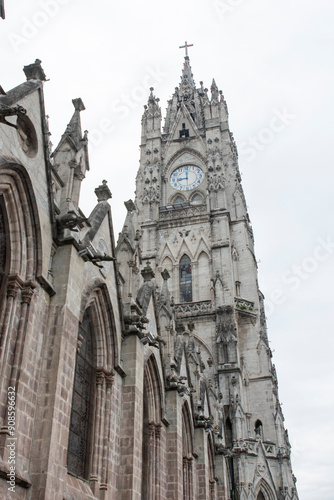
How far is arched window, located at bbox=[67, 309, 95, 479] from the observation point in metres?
11.7

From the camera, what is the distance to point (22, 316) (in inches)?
392

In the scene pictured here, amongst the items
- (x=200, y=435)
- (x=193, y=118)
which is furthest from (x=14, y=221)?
(x=193, y=118)

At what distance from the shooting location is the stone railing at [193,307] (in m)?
35.5

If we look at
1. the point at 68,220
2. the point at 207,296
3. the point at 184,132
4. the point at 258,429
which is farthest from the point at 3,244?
the point at 184,132

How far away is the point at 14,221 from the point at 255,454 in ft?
79.5

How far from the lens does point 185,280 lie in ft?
124

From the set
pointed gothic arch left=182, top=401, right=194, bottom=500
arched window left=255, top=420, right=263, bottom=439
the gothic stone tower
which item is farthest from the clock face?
pointed gothic arch left=182, top=401, right=194, bottom=500

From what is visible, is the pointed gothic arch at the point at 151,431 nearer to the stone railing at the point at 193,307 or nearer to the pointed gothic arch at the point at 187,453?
the pointed gothic arch at the point at 187,453

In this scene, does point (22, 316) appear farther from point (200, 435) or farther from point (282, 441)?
point (282, 441)

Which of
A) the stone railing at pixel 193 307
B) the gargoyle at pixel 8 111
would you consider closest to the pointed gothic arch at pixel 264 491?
the stone railing at pixel 193 307

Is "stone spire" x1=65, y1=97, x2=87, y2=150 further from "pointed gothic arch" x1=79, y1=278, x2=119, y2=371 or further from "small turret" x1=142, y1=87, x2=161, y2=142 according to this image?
"small turret" x1=142, y1=87, x2=161, y2=142

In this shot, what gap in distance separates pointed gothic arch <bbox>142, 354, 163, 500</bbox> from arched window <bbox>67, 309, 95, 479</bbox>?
13.2 ft

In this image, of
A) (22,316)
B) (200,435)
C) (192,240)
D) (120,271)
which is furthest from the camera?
(192,240)

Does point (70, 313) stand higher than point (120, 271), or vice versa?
point (120, 271)
